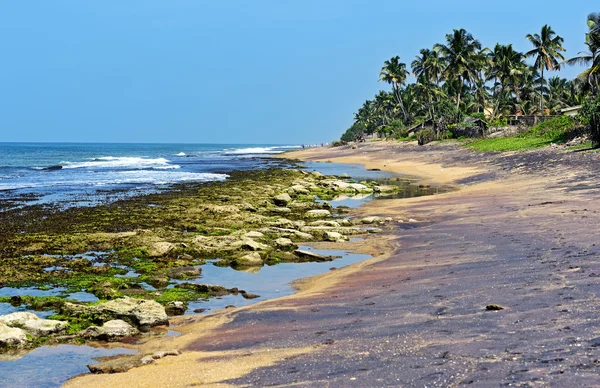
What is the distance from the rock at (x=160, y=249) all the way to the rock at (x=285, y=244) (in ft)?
10.1

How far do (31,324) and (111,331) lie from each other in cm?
134

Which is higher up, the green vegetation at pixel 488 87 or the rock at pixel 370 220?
the green vegetation at pixel 488 87

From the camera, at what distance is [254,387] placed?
6543 mm

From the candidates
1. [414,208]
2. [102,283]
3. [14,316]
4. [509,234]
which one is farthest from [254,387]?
[414,208]

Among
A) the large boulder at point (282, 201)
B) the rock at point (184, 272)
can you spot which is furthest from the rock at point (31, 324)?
the large boulder at point (282, 201)

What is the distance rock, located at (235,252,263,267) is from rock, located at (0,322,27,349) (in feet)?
21.8

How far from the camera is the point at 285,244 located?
16688mm

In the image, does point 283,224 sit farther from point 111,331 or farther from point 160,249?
point 111,331

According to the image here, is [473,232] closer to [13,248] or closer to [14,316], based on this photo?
[14,316]

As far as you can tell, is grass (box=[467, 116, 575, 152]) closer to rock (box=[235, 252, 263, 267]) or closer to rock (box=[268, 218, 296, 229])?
rock (box=[268, 218, 296, 229])

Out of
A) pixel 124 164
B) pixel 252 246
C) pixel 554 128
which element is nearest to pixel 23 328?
pixel 252 246

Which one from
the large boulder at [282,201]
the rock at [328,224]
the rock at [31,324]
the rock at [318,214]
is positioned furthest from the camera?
the large boulder at [282,201]

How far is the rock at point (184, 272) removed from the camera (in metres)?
13.8

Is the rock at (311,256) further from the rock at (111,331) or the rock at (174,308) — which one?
the rock at (111,331)
